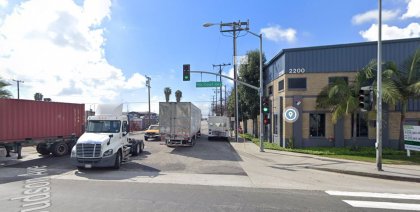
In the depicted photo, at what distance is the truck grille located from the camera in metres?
15.9

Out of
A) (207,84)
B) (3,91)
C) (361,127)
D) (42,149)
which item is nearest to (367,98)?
(361,127)

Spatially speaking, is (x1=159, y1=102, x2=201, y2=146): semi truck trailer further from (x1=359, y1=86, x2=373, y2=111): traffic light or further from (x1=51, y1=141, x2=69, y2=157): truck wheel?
(x1=359, y1=86, x2=373, y2=111): traffic light

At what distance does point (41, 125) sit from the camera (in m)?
20.9

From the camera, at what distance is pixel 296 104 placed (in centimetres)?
2662

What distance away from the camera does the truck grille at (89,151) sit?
1587cm

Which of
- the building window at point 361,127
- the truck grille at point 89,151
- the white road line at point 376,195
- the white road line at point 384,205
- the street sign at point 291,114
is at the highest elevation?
the street sign at point 291,114

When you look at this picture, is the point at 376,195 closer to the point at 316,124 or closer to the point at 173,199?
the point at 173,199

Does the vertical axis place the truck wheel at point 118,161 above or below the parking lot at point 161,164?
above

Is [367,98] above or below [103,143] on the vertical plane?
above

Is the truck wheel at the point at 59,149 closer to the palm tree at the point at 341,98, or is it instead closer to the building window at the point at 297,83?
the building window at the point at 297,83

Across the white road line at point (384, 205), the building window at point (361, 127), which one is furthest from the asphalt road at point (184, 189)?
the building window at point (361, 127)

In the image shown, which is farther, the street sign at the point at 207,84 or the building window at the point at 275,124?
the building window at the point at 275,124

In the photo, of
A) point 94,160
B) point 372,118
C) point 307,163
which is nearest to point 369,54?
point 372,118

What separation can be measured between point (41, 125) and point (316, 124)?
18564 millimetres
